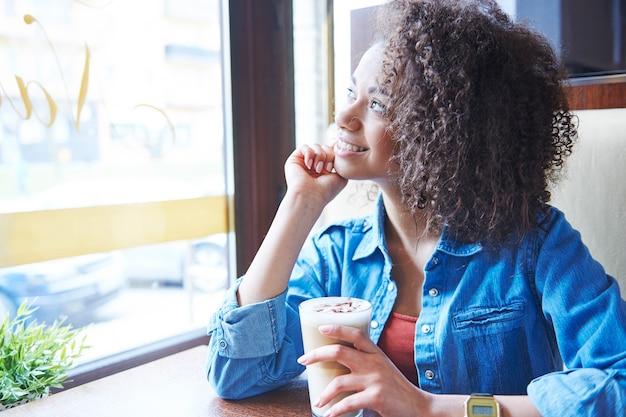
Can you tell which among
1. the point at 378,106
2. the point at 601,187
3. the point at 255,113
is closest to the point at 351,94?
the point at 378,106

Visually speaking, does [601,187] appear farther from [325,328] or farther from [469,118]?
[325,328]

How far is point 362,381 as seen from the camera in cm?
105

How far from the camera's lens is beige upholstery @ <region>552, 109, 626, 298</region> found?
1.42 m

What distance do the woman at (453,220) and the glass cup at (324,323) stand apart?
0.58ft

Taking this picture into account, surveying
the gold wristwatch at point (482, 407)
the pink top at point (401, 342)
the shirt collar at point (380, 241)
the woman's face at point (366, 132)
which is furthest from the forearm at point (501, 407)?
the woman's face at point (366, 132)

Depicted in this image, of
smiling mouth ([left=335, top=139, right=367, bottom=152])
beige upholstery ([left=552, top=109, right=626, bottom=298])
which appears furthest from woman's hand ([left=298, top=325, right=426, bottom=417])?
beige upholstery ([left=552, top=109, right=626, bottom=298])

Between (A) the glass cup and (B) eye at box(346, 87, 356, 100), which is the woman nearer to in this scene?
(B) eye at box(346, 87, 356, 100)

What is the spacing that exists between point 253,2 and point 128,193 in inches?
33.0

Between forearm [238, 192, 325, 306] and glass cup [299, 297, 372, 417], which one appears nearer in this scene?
glass cup [299, 297, 372, 417]

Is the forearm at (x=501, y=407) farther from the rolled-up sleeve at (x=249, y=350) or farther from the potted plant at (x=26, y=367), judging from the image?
the potted plant at (x=26, y=367)

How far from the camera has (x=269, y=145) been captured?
2.26 meters

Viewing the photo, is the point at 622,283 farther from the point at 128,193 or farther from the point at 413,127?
the point at 128,193

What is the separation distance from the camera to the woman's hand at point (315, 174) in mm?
1409

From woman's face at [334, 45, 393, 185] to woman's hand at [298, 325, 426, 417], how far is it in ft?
1.37
